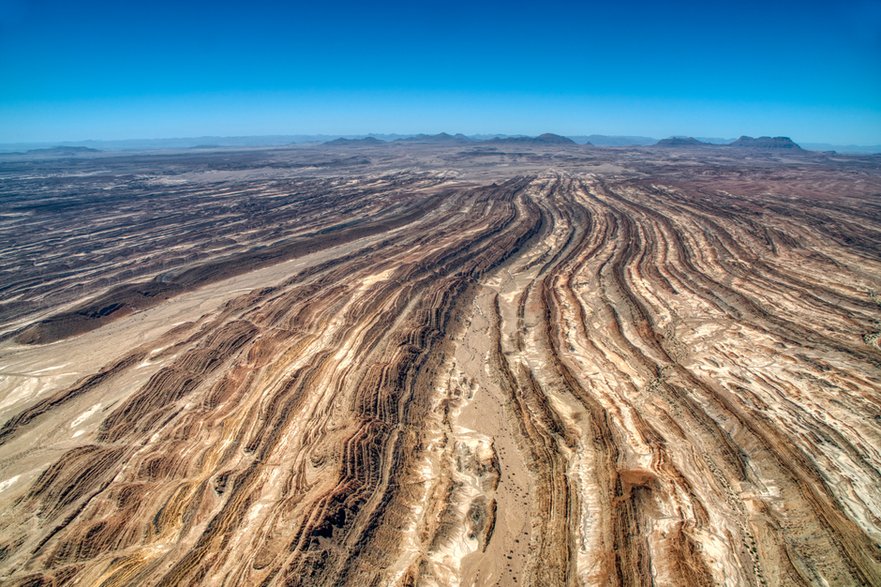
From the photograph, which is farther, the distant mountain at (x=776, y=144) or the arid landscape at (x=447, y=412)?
the distant mountain at (x=776, y=144)

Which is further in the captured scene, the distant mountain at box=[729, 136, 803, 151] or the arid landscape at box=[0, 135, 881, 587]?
the distant mountain at box=[729, 136, 803, 151]

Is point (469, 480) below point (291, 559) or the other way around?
below

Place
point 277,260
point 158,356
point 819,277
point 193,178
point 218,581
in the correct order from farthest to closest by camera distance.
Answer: point 193,178 → point 277,260 → point 819,277 → point 158,356 → point 218,581

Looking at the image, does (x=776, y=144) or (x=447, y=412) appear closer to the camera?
(x=447, y=412)

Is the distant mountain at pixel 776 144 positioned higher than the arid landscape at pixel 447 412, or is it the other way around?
the distant mountain at pixel 776 144

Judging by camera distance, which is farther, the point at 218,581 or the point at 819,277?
the point at 819,277

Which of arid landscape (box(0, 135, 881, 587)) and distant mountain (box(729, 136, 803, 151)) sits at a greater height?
distant mountain (box(729, 136, 803, 151))

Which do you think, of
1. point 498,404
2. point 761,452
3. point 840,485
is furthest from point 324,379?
point 840,485

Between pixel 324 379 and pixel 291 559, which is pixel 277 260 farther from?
pixel 291 559
